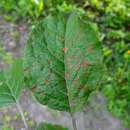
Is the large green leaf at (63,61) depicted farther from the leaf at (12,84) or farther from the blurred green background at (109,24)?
the blurred green background at (109,24)

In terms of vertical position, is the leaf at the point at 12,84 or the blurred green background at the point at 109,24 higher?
the leaf at the point at 12,84

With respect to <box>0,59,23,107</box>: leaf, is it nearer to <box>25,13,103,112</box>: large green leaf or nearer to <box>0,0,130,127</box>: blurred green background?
<box>25,13,103,112</box>: large green leaf

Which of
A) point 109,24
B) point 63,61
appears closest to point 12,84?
point 63,61

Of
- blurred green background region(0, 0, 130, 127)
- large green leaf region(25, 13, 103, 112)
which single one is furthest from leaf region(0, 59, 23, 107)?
blurred green background region(0, 0, 130, 127)

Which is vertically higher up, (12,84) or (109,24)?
(12,84)

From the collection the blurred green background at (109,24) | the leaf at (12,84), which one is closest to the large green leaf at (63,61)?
the leaf at (12,84)

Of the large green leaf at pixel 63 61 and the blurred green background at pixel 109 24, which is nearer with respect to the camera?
the large green leaf at pixel 63 61

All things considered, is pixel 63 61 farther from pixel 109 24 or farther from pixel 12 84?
pixel 109 24
